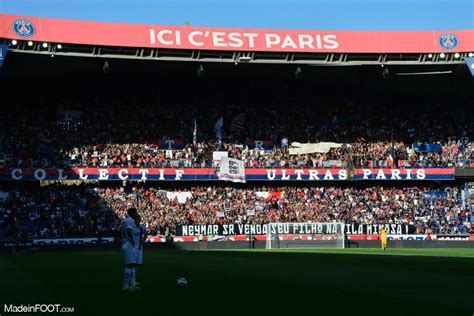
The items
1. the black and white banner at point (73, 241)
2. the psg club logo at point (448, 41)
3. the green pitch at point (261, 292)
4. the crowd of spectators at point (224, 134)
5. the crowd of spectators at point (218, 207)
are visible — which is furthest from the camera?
the psg club logo at point (448, 41)

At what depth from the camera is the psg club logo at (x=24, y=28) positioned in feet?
181

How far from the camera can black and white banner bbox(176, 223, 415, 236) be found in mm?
55938

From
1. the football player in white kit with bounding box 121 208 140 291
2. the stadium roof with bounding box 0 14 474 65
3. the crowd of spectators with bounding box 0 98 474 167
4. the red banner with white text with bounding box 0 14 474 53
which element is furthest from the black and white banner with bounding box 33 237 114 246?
the football player in white kit with bounding box 121 208 140 291

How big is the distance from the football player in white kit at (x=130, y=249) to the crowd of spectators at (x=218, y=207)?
38919mm

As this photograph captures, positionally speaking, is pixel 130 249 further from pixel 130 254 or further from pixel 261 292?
pixel 261 292

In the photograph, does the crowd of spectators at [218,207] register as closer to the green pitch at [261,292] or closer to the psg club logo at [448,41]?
the psg club logo at [448,41]

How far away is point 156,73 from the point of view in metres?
66.6

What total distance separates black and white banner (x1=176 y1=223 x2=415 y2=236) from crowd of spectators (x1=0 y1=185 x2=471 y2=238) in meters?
1.18

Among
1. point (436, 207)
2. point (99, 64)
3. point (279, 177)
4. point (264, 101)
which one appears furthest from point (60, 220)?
point (436, 207)

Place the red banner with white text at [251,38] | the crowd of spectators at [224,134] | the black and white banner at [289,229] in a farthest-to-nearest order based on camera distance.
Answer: the crowd of spectators at [224,134]
the red banner with white text at [251,38]
the black and white banner at [289,229]

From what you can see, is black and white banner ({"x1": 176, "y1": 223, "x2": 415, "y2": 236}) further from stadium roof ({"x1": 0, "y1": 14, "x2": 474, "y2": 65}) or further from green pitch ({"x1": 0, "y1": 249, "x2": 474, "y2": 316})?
green pitch ({"x1": 0, "y1": 249, "x2": 474, "y2": 316})

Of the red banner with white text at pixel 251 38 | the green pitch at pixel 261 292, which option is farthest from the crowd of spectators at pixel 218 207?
the green pitch at pixel 261 292

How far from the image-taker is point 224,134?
6712 cm

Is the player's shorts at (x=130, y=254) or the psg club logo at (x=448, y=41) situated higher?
the psg club logo at (x=448, y=41)
